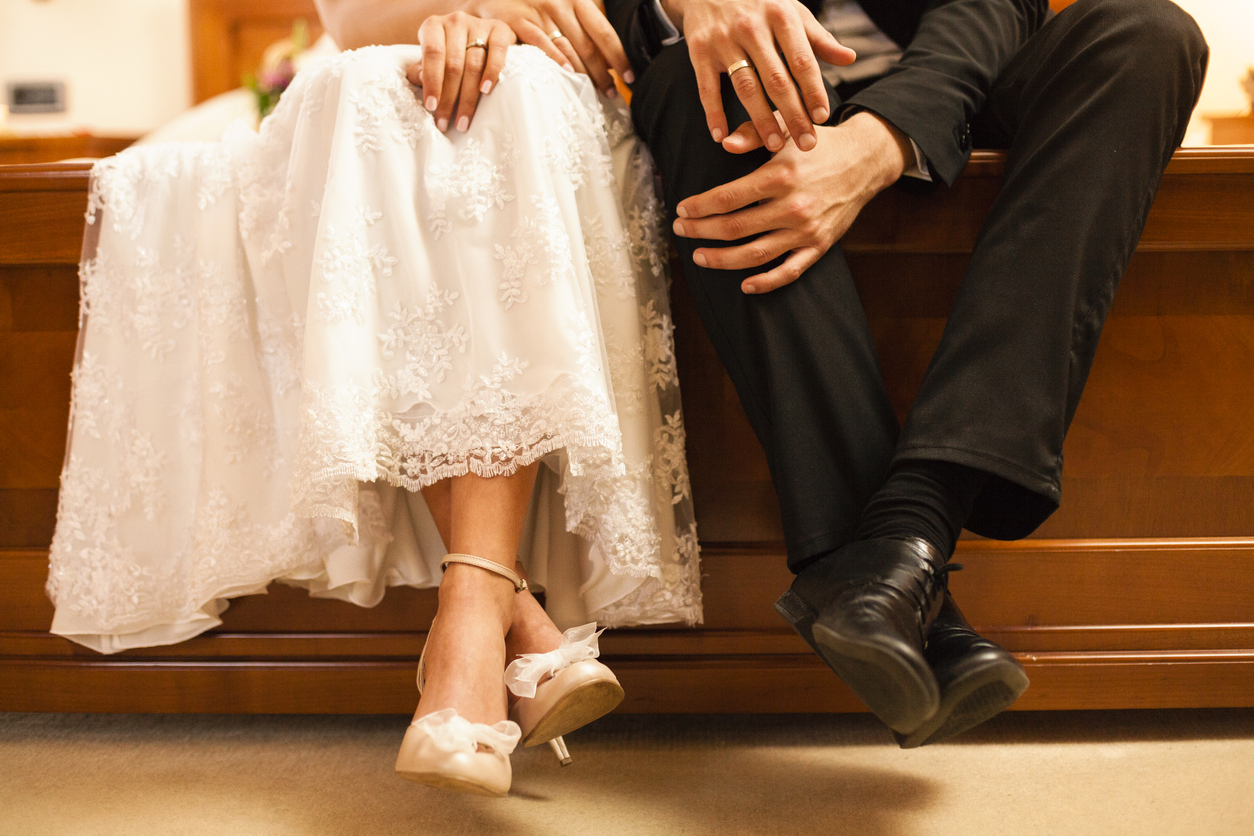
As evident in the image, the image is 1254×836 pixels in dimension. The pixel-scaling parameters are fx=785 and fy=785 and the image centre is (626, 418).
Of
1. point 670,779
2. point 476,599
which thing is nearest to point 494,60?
point 476,599

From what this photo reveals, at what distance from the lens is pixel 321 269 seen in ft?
2.10

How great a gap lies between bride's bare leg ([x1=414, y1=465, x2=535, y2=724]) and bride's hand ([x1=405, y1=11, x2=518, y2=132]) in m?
0.33

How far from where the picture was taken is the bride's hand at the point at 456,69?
681 millimetres

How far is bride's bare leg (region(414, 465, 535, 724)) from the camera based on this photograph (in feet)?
1.95

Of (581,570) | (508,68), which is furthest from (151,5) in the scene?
(581,570)

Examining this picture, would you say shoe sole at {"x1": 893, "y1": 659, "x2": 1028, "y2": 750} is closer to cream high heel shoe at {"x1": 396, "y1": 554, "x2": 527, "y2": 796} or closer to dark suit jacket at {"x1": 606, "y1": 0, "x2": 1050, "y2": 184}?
cream high heel shoe at {"x1": 396, "y1": 554, "x2": 527, "y2": 796}

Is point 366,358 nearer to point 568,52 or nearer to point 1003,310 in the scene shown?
point 568,52

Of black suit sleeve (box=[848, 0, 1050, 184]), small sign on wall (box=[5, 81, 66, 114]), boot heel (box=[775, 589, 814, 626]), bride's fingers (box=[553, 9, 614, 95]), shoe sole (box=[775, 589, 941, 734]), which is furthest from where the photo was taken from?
small sign on wall (box=[5, 81, 66, 114])

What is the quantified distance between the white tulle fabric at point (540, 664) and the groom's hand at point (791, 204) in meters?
0.33

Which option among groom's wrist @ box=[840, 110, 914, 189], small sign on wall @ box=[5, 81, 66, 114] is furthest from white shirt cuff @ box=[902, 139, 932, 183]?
small sign on wall @ box=[5, 81, 66, 114]

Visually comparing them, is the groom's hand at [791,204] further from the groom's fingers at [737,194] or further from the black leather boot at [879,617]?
the black leather boot at [879,617]

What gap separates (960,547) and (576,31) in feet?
2.17

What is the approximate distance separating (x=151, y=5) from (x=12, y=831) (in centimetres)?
316

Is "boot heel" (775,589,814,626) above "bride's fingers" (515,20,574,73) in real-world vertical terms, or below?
below
